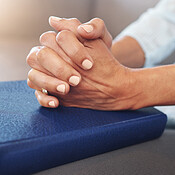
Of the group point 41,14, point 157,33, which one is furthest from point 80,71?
point 41,14

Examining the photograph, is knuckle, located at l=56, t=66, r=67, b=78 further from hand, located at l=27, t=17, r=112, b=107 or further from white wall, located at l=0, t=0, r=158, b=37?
white wall, located at l=0, t=0, r=158, b=37

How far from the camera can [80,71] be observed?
37cm

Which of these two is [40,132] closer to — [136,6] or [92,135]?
[92,135]

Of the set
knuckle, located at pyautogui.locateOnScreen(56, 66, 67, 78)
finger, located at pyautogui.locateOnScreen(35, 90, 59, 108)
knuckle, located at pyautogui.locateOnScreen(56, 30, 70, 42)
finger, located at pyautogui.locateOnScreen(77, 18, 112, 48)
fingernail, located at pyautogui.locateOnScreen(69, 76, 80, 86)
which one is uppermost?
finger, located at pyautogui.locateOnScreen(77, 18, 112, 48)

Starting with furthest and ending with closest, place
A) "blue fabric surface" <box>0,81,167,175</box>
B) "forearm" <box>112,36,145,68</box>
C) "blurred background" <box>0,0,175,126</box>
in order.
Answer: "blurred background" <box>0,0,175,126</box>
"forearm" <box>112,36,145,68</box>
"blue fabric surface" <box>0,81,167,175</box>

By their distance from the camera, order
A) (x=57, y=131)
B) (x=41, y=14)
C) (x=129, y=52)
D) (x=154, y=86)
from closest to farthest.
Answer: (x=57, y=131)
(x=154, y=86)
(x=129, y=52)
(x=41, y=14)

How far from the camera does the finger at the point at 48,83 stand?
352mm

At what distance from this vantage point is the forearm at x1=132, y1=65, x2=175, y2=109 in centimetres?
40

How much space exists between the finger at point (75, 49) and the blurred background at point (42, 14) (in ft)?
1.41

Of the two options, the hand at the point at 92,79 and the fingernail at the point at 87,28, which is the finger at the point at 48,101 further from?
the fingernail at the point at 87,28

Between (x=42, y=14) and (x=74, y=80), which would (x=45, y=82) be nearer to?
(x=74, y=80)

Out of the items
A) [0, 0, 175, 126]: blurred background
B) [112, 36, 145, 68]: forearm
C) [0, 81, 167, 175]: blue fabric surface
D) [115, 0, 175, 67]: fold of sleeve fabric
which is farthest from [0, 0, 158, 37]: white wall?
[0, 81, 167, 175]: blue fabric surface

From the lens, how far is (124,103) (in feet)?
1.30

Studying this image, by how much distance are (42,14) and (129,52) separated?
505 mm
